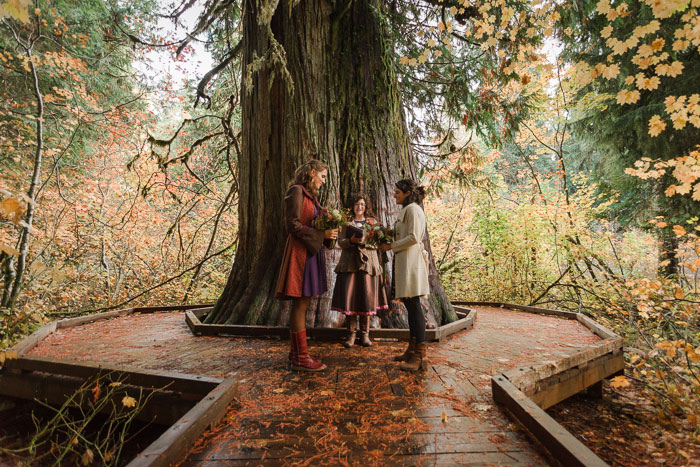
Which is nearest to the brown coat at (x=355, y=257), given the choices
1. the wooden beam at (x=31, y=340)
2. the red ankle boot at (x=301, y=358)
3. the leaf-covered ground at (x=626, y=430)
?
the red ankle boot at (x=301, y=358)

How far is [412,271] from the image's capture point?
3.52 meters

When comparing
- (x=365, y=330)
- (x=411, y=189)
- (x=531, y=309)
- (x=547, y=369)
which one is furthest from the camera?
(x=531, y=309)

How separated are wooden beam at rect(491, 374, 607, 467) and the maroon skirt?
5.55ft

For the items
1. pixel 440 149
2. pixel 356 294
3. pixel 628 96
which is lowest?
pixel 356 294

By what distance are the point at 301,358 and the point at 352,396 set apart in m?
0.74

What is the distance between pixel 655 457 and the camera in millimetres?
3094

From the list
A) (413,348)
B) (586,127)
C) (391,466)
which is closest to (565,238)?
(586,127)

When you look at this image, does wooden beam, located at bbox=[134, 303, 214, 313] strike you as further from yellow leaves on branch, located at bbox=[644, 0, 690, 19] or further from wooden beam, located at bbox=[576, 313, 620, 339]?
yellow leaves on branch, located at bbox=[644, 0, 690, 19]

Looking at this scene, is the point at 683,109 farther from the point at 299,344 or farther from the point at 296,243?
the point at 299,344

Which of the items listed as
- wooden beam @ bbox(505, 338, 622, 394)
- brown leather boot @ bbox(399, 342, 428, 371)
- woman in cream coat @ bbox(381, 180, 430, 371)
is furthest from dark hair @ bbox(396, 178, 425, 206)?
wooden beam @ bbox(505, 338, 622, 394)

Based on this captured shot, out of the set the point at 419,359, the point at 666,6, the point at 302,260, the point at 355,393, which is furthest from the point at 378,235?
the point at 666,6

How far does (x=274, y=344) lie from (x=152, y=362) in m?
1.29

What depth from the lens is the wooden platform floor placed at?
2.03 m

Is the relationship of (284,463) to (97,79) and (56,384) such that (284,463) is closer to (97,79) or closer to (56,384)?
(56,384)
